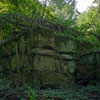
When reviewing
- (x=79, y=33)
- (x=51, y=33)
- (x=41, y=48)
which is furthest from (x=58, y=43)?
(x=79, y=33)

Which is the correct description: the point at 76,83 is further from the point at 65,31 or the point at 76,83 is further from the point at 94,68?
the point at 65,31

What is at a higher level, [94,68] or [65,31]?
[65,31]

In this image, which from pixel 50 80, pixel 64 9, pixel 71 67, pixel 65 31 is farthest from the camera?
pixel 64 9

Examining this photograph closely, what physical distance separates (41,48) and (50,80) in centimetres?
120

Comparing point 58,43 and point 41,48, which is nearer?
point 41,48

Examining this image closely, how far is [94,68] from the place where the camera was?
5.63 meters

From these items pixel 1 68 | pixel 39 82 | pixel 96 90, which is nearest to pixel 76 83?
pixel 96 90

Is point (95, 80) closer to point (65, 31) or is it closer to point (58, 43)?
point (58, 43)

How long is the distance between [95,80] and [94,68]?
492mm

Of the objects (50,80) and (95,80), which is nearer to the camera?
(50,80)

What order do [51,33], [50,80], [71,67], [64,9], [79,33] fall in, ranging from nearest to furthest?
1. [50,80]
2. [51,33]
3. [71,67]
4. [79,33]
5. [64,9]

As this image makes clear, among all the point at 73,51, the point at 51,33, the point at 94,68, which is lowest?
the point at 94,68

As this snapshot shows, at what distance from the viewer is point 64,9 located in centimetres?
2284

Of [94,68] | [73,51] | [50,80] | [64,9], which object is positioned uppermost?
[64,9]
